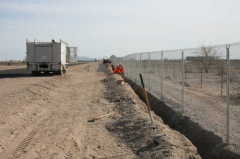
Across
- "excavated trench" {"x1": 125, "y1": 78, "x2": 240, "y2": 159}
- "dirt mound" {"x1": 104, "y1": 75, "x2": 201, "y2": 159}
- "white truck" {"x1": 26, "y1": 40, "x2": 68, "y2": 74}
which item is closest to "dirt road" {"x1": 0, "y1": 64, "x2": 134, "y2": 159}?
"dirt mound" {"x1": 104, "y1": 75, "x2": 201, "y2": 159}

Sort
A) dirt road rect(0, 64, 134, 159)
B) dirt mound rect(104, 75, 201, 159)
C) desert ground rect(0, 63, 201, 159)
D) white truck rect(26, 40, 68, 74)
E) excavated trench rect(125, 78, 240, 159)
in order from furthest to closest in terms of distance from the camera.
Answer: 1. white truck rect(26, 40, 68, 74)
2. dirt road rect(0, 64, 134, 159)
3. desert ground rect(0, 63, 201, 159)
4. excavated trench rect(125, 78, 240, 159)
5. dirt mound rect(104, 75, 201, 159)

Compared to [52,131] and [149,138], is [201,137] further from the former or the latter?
[52,131]

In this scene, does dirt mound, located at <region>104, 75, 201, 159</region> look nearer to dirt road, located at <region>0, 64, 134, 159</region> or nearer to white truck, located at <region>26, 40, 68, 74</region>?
dirt road, located at <region>0, 64, 134, 159</region>

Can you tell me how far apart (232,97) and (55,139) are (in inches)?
389

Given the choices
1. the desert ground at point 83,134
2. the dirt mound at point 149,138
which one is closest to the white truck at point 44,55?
the desert ground at point 83,134

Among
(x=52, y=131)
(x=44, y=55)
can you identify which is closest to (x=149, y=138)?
(x=52, y=131)

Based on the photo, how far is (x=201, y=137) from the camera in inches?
372

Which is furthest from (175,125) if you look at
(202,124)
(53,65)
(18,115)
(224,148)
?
(53,65)

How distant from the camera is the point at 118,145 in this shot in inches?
355

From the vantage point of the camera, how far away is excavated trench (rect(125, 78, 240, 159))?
7.66 meters

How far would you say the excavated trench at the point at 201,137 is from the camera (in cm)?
766

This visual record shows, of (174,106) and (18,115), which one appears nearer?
(18,115)

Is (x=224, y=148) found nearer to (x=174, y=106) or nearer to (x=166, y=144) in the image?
(x=166, y=144)

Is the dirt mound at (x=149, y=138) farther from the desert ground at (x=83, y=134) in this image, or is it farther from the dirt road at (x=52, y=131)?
the dirt road at (x=52, y=131)
